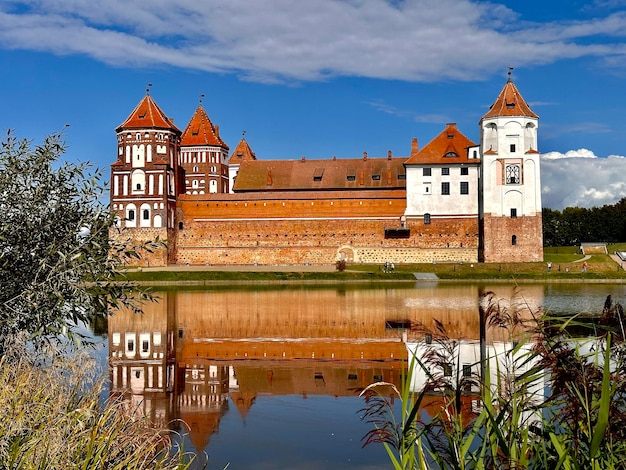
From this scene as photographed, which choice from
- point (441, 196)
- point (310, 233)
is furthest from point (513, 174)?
point (310, 233)

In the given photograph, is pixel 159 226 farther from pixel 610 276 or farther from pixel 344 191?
pixel 610 276

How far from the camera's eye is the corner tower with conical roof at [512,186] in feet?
147

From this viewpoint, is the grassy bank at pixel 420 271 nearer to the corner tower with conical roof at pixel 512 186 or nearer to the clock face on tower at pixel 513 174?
the corner tower with conical roof at pixel 512 186

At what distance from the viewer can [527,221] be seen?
45.0 meters

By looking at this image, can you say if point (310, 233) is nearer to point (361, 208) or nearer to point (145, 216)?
point (361, 208)

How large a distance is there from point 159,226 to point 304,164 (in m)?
12.2

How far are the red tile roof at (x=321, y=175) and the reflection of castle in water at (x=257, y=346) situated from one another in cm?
2240

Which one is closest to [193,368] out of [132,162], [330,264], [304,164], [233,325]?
[233,325]

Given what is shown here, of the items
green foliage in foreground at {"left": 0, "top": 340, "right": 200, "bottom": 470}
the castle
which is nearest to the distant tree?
green foliage in foreground at {"left": 0, "top": 340, "right": 200, "bottom": 470}

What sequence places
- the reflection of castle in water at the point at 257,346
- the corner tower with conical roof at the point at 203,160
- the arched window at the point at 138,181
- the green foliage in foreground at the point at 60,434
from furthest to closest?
the corner tower with conical roof at the point at 203,160, the arched window at the point at 138,181, the reflection of castle in water at the point at 257,346, the green foliage in foreground at the point at 60,434

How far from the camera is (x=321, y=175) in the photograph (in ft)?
170

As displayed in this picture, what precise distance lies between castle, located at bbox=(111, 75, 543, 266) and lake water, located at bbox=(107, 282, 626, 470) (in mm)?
16958

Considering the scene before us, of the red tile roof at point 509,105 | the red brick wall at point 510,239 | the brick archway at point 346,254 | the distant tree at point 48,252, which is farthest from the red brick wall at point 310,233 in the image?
the distant tree at point 48,252

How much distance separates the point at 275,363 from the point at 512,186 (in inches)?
1345
